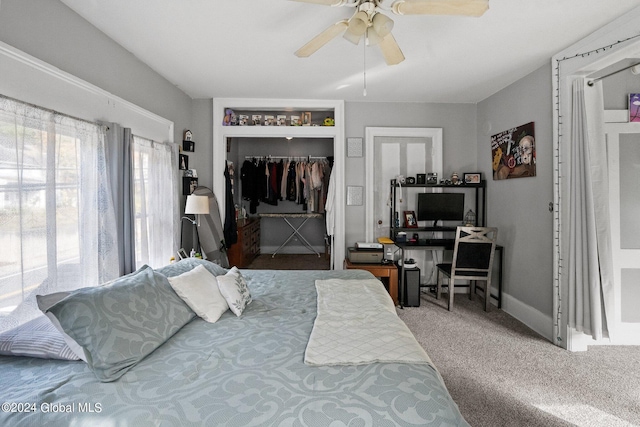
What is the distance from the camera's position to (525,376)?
2.13 meters

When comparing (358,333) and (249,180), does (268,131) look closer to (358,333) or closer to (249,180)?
(249,180)

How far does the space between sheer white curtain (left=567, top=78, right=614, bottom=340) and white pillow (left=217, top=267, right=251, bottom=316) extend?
2.46 m

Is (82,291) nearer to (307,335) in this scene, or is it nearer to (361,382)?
(307,335)

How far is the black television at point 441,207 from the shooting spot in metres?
3.78

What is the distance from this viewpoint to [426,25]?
2.13 meters

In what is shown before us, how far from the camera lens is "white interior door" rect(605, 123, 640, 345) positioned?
8.38 ft

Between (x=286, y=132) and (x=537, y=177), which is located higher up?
(x=286, y=132)

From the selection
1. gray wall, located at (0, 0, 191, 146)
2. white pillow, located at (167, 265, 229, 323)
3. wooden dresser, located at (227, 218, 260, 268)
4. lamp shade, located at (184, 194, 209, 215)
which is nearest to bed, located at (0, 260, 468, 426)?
white pillow, located at (167, 265, 229, 323)

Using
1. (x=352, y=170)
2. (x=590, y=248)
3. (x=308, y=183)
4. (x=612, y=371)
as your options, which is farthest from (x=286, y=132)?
(x=612, y=371)

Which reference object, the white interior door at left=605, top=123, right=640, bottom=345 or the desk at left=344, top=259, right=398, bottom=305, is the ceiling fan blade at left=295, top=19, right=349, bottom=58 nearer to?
the desk at left=344, top=259, right=398, bottom=305

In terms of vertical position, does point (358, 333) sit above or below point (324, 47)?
below

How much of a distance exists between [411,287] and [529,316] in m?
1.09

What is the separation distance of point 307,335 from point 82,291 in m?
1.00

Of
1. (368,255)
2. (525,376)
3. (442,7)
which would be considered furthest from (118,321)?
(368,255)
